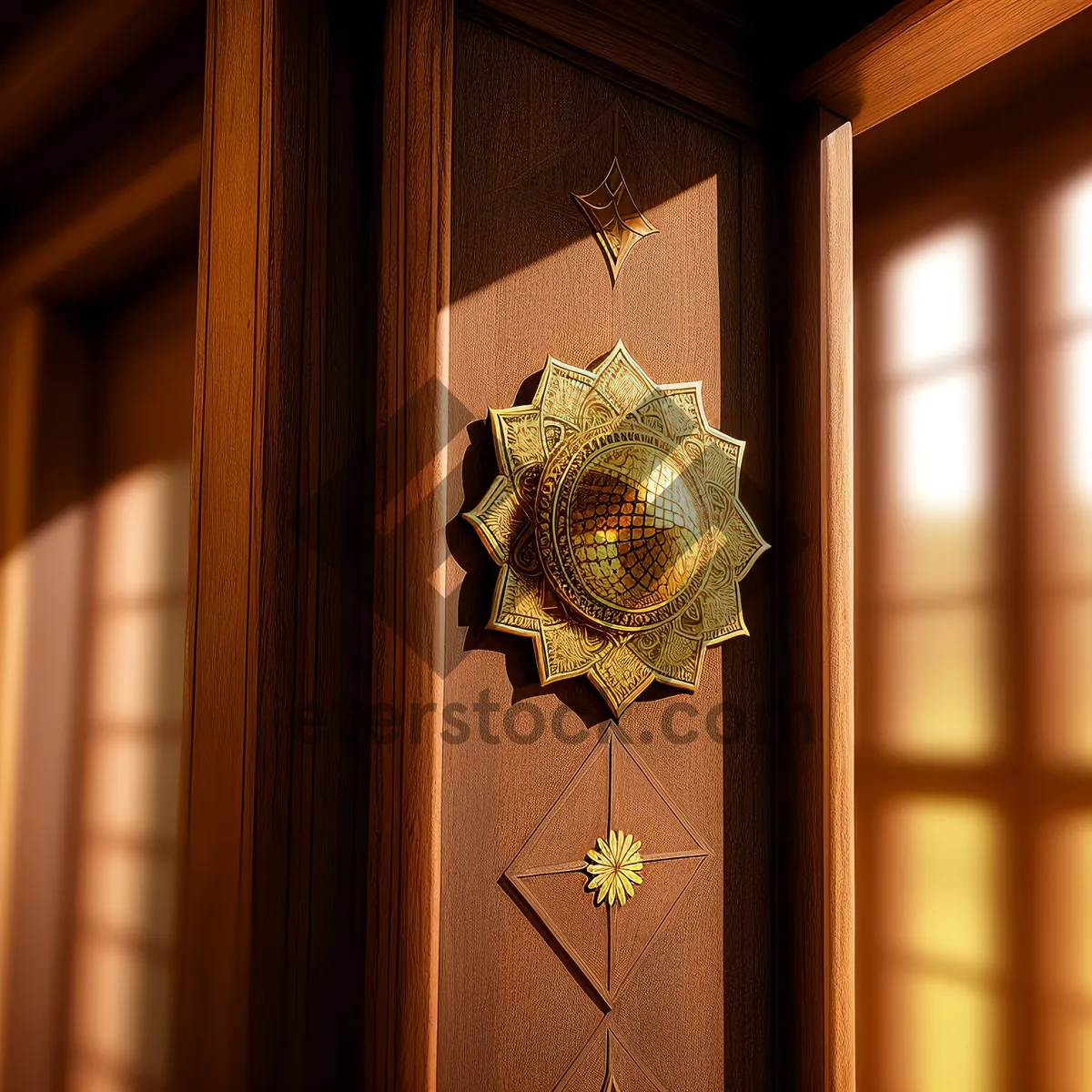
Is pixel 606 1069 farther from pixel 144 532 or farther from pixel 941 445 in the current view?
pixel 941 445

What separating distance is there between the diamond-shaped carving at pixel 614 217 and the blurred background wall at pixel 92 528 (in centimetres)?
67

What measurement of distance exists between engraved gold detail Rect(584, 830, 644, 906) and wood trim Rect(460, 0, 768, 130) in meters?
1.05

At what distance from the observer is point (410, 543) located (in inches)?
46.6

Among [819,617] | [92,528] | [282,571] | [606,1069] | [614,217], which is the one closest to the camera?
[282,571]

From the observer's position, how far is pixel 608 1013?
4.33ft

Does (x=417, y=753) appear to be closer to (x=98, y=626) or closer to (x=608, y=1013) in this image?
(x=608, y=1013)

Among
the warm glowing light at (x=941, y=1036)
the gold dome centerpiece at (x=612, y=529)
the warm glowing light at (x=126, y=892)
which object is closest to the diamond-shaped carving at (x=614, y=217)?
the gold dome centerpiece at (x=612, y=529)

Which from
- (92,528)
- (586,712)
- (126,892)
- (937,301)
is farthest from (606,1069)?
(937,301)

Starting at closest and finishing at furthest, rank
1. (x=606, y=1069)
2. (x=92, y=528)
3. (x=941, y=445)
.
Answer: (x=606, y=1069)
(x=92, y=528)
(x=941, y=445)

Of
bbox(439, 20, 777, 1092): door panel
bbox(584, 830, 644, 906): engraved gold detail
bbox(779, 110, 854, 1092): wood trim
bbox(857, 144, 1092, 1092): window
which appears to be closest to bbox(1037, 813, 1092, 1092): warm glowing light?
bbox(857, 144, 1092, 1092): window

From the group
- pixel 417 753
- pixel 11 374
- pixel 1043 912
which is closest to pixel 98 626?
pixel 11 374

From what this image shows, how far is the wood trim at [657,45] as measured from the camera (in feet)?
A: 4.46

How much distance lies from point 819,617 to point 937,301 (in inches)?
38.4

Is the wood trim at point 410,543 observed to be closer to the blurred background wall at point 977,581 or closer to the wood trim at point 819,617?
the wood trim at point 819,617
